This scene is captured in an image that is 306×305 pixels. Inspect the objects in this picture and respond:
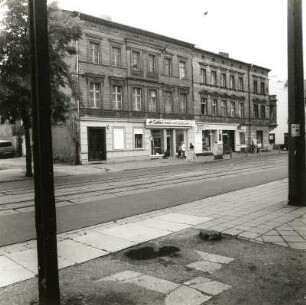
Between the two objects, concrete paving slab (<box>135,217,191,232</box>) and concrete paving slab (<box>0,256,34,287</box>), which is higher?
concrete paving slab (<box>135,217,191,232</box>)

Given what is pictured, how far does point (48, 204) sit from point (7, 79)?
16.4 metres

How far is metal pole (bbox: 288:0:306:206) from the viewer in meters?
8.44

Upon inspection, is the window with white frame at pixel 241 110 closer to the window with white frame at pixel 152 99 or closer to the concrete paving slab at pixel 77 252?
the window with white frame at pixel 152 99

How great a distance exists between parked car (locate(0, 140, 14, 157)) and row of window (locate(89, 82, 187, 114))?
1109 cm

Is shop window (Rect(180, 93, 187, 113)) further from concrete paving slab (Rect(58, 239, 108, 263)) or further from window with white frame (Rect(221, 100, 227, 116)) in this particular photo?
concrete paving slab (Rect(58, 239, 108, 263))

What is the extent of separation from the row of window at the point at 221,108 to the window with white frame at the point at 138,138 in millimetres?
10070

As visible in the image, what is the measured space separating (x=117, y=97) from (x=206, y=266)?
93.0 feet

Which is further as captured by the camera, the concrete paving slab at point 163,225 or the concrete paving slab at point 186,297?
the concrete paving slab at point 163,225

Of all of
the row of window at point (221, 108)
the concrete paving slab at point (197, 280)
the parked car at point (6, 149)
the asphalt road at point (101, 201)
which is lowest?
the asphalt road at point (101, 201)

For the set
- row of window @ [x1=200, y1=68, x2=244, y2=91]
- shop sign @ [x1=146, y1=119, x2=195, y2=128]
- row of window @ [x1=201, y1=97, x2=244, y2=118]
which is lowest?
shop sign @ [x1=146, y1=119, x2=195, y2=128]

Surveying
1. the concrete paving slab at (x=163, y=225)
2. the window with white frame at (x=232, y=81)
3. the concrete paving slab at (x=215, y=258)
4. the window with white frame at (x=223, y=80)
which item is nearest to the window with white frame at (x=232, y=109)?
the window with white frame at (x=232, y=81)

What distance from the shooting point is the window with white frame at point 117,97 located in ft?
106

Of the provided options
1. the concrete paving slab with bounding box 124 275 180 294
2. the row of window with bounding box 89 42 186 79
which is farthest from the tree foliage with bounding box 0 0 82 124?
the concrete paving slab with bounding box 124 275 180 294

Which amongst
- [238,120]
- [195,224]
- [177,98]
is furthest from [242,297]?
[238,120]
